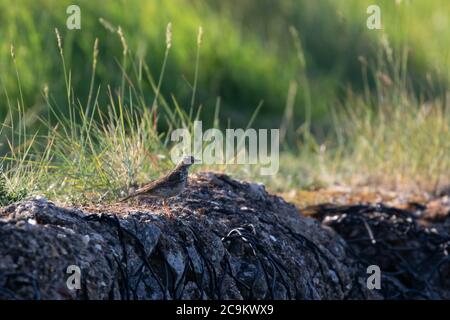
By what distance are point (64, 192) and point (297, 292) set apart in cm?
135

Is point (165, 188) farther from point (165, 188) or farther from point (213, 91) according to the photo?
point (213, 91)

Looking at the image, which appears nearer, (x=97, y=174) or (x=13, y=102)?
(x=97, y=174)

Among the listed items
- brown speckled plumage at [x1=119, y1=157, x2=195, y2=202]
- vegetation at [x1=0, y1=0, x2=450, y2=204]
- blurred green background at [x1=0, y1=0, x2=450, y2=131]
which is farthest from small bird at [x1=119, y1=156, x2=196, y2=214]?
blurred green background at [x1=0, y1=0, x2=450, y2=131]

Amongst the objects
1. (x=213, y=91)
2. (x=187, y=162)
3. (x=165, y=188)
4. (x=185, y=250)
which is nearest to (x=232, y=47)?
(x=213, y=91)

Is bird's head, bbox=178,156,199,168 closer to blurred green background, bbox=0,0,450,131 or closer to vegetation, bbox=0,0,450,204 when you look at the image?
vegetation, bbox=0,0,450,204

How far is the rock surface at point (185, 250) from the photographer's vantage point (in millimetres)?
3645

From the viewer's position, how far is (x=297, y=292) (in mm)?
4676

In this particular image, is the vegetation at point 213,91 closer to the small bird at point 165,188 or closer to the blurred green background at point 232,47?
the blurred green background at point 232,47

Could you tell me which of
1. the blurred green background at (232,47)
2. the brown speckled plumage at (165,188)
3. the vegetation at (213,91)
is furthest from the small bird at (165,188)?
the blurred green background at (232,47)

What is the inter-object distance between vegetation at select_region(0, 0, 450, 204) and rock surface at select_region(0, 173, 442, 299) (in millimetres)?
524

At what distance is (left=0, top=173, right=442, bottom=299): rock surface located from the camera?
3.64m

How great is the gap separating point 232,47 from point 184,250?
721 centimetres
